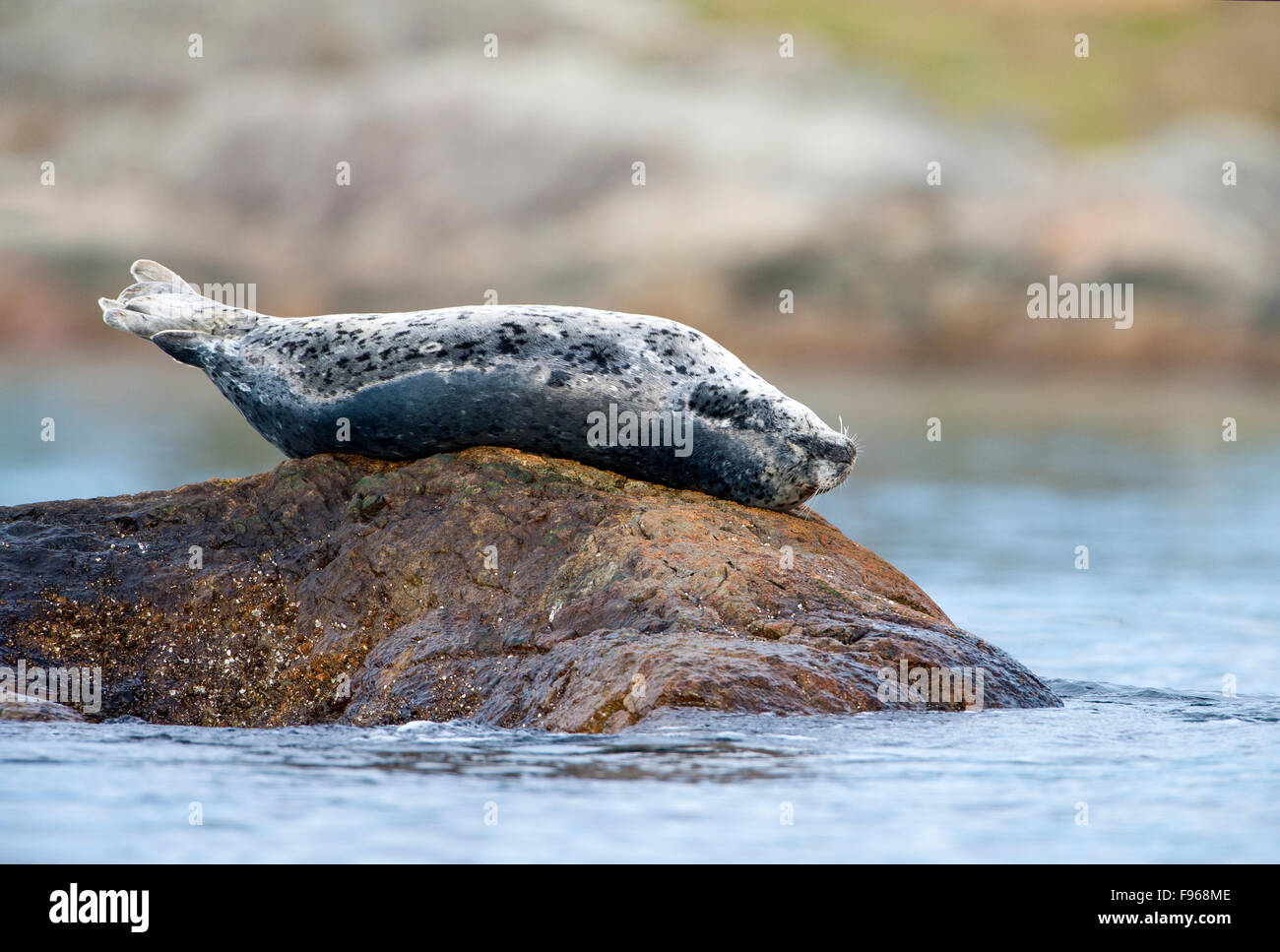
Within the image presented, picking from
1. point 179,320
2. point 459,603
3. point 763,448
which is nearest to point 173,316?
point 179,320

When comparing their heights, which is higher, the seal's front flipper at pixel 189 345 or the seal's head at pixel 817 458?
the seal's front flipper at pixel 189 345

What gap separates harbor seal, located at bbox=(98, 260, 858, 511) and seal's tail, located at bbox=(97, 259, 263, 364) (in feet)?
1.18

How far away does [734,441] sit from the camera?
8.41 metres

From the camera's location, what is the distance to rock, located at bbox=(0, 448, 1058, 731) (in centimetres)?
691

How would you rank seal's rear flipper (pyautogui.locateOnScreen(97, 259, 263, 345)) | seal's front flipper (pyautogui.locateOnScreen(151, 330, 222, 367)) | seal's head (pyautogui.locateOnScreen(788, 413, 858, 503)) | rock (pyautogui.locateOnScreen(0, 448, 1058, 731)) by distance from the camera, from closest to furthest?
rock (pyautogui.locateOnScreen(0, 448, 1058, 731)), seal's head (pyautogui.locateOnScreen(788, 413, 858, 503)), seal's front flipper (pyautogui.locateOnScreen(151, 330, 222, 367)), seal's rear flipper (pyautogui.locateOnScreen(97, 259, 263, 345))

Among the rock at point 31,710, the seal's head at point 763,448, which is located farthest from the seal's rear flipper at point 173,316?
the seal's head at point 763,448

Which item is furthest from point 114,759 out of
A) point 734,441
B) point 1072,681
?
point 1072,681

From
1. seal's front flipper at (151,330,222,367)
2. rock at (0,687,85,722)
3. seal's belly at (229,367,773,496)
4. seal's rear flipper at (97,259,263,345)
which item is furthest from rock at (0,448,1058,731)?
seal's rear flipper at (97,259,263,345)

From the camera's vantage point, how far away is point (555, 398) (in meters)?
8.32

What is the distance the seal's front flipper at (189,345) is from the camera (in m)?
8.87

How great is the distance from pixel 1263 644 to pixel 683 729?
253 inches

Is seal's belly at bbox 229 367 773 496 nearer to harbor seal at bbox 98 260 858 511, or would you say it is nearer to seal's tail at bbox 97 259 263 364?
harbor seal at bbox 98 260 858 511

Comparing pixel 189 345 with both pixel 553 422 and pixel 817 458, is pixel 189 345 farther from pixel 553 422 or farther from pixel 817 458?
pixel 817 458

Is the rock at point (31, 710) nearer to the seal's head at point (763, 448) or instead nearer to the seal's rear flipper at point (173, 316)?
the seal's rear flipper at point (173, 316)
